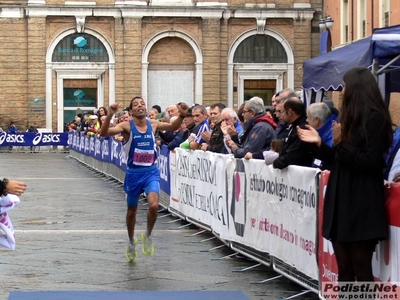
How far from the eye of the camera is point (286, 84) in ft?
170

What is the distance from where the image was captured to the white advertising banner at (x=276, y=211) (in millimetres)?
9078

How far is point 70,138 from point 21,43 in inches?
323

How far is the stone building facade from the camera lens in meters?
50.8

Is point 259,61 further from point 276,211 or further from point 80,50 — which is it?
point 276,211

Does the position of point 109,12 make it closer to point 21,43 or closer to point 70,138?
point 21,43

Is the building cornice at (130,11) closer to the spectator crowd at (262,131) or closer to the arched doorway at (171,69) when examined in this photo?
the arched doorway at (171,69)

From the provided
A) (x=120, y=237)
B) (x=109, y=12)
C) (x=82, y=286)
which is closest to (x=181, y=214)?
(x=120, y=237)

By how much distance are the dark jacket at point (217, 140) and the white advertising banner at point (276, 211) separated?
1.95m

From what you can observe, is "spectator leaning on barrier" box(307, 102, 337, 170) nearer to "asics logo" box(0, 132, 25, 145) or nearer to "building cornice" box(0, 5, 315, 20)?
"asics logo" box(0, 132, 25, 145)

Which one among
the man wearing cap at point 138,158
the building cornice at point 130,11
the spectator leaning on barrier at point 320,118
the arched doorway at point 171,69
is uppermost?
the building cornice at point 130,11

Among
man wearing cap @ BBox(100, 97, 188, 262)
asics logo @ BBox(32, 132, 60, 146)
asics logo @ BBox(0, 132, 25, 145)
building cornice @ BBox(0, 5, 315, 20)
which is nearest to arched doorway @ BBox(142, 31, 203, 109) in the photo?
building cornice @ BBox(0, 5, 315, 20)

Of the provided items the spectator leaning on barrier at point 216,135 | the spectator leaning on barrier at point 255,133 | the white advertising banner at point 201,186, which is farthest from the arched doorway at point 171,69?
the spectator leaning on barrier at point 255,133

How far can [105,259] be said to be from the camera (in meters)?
11.9

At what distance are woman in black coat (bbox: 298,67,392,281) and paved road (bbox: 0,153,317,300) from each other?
103 inches
